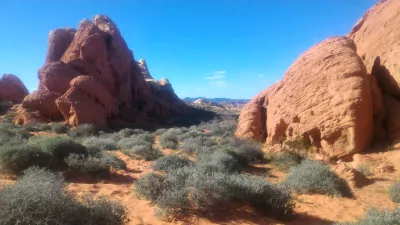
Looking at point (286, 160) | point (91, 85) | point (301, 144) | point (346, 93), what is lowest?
point (286, 160)

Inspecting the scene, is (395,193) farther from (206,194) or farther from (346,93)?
(206,194)

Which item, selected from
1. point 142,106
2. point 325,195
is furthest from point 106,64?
point 325,195

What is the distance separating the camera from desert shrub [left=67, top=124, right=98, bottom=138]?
18.2 metres

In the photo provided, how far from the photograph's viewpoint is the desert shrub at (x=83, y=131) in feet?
59.6

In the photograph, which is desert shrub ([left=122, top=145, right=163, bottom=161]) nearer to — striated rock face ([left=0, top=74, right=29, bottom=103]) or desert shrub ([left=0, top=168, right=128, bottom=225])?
desert shrub ([left=0, top=168, right=128, bottom=225])

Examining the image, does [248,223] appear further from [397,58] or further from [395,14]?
[395,14]

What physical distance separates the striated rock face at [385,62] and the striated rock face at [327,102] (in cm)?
70

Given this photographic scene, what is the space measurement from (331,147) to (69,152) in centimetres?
950

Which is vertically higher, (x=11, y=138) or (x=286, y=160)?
(x=286, y=160)

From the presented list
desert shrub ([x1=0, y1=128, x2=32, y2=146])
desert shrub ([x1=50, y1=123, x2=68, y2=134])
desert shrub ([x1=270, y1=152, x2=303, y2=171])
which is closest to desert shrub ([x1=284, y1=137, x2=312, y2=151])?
desert shrub ([x1=270, y1=152, x2=303, y2=171])

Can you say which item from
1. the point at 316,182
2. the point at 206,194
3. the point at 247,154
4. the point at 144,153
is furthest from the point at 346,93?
the point at 144,153

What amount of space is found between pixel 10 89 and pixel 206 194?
41.6 metres

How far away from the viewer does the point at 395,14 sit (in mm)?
11234

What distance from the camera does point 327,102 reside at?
1057 centimetres
